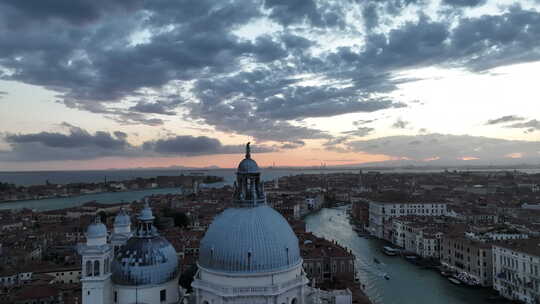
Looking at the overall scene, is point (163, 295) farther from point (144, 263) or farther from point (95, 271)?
point (95, 271)

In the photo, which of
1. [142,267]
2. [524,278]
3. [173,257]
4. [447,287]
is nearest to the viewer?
[142,267]

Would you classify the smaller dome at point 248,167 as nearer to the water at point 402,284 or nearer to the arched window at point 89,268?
the arched window at point 89,268

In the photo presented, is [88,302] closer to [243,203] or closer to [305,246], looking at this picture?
[243,203]

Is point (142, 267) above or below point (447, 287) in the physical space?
above

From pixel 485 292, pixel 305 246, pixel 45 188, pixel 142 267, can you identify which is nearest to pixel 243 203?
pixel 142 267

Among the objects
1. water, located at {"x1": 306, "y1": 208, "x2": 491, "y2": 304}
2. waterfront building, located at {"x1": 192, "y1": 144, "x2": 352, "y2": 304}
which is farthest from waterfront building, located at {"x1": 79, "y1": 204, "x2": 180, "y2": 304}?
water, located at {"x1": 306, "y1": 208, "x2": 491, "y2": 304}

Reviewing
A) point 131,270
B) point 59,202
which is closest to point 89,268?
point 131,270
